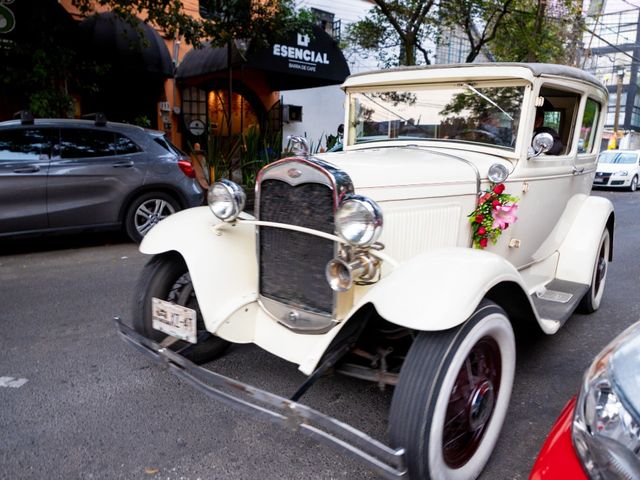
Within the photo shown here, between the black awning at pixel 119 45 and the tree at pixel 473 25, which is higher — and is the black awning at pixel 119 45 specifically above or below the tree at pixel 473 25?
below

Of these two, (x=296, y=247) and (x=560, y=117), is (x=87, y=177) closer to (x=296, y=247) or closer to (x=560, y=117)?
(x=296, y=247)

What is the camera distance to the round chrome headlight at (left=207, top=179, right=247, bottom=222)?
9.07 ft

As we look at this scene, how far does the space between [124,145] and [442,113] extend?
14.3 ft

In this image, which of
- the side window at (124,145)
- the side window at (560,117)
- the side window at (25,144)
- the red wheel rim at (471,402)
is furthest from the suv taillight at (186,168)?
the red wheel rim at (471,402)

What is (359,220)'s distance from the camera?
210cm

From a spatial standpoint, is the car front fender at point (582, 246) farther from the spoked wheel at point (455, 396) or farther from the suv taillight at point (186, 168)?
the suv taillight at point (186, 168)

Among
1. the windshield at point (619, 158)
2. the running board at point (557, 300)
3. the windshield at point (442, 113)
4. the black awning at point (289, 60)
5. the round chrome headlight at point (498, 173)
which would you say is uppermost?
the black awning at point (289, 60)

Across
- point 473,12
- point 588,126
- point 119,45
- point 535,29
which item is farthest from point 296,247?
point 535,29

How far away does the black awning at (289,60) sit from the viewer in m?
10.3

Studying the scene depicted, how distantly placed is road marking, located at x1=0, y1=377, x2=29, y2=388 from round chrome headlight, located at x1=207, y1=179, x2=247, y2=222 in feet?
5.06

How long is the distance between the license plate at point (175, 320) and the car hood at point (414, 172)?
3.45 feet

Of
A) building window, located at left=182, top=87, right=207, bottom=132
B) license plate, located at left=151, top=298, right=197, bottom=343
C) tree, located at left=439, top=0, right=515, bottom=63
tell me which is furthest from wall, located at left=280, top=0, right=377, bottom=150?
license plate, located at left=151, top=298, right=197, bottom=343

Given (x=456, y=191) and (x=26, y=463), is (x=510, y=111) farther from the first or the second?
(x=26, y=463)

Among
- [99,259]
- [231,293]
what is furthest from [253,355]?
[99,259]
